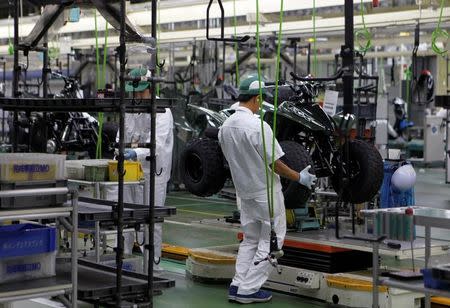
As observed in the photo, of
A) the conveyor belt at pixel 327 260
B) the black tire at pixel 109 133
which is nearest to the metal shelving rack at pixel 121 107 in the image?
the conveyor belt at pixel 327 260

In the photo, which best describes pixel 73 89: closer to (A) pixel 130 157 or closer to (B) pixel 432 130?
(A) pixel 130 157

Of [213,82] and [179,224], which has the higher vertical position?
[213,82]

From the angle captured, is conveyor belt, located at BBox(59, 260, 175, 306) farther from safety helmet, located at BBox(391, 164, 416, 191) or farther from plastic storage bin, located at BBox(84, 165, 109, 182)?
safety helmet, located at BBox(391, 164, 416, 191)

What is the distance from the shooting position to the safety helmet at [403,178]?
28.1 feet

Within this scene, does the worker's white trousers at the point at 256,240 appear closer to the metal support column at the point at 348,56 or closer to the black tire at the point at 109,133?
the metal support column at the point at 348,56

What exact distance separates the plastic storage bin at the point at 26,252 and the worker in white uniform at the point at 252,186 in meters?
2.13

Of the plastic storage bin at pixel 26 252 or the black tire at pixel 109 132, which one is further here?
the black tire at pixel 109 132

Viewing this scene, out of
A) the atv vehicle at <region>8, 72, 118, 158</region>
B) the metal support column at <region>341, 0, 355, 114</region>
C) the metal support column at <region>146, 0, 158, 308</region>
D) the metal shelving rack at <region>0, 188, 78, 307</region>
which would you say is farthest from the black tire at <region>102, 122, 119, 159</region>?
the metal shelving rack at <region>0, 188, 78, 307</region>

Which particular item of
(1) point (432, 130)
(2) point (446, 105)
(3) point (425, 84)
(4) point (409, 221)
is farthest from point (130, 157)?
(1) point (432, 130)

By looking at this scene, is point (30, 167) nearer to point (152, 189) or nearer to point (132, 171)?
point (152, 189)

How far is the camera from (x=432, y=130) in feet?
61.2

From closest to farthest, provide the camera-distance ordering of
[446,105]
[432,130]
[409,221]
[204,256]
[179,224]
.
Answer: [409,221] < [204,256] < [179,224] < [446,105] < [432,130]

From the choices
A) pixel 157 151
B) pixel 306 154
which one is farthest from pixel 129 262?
pixel 306 154

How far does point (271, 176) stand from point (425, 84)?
899 centimetres
